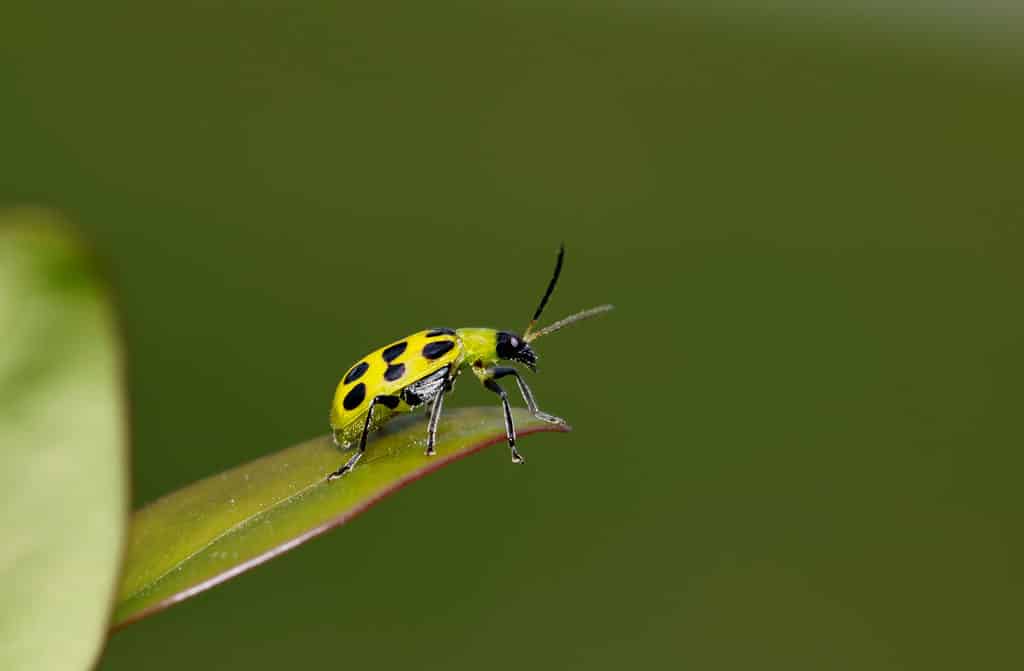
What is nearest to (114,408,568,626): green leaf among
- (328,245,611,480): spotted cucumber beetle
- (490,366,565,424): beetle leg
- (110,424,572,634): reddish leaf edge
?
(110,424,572,634): reddish leaf edge

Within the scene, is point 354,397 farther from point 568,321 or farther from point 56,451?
point 56,451

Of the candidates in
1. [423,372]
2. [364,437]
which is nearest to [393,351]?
[423,372]

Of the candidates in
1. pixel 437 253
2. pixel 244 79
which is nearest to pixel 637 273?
pixel 437 253

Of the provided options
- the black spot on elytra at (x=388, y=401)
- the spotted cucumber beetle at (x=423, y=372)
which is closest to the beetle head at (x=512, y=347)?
the spotted cucumber beetle at (x=423, y=372)

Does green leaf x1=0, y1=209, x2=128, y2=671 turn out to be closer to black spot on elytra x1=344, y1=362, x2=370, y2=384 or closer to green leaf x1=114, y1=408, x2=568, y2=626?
green leaf x1=114, y1=408, x2=568, y2=626

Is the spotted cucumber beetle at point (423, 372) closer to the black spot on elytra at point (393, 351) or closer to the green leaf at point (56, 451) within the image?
the black spot on elytra at point (393, 351)

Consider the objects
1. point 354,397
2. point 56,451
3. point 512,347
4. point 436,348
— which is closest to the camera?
point 56,451
